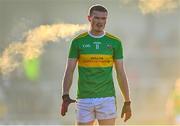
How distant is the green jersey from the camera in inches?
164

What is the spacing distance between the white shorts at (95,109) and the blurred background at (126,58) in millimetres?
3682

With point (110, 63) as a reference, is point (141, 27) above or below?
above

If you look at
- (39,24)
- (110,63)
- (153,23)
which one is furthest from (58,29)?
(153,23)

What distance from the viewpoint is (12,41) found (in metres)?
7.86

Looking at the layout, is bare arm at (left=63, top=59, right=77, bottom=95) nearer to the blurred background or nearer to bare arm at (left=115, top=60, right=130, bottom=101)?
bare arm at (left=115, top=60, right=130, bottom=101)

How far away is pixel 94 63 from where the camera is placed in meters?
4.15

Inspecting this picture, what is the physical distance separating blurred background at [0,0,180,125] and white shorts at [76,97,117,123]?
12.1 feet

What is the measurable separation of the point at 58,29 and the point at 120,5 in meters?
2.19

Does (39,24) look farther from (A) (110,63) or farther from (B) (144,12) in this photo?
(A) (110,63)

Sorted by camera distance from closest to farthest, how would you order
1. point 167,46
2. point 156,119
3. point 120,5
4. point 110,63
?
point 110,63
point 120,5
point 156,119
point 167,46

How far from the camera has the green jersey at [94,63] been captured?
13.6 ft

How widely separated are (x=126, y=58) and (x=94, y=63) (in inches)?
224

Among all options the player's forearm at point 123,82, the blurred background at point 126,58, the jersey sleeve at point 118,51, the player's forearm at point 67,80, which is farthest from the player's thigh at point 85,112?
the blurred background at point 126,58

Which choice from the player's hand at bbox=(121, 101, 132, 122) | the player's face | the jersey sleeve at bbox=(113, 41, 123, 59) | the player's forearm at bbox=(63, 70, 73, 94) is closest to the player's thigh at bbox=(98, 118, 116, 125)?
the player's hand at bbox=(121, 101, 132, 122)
